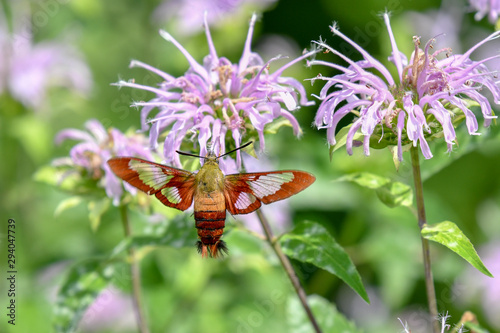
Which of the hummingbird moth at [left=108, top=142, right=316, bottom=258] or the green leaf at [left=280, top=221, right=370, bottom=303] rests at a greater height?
the hummingbird moth at [left=108, top=142, right=316, bottom=258]

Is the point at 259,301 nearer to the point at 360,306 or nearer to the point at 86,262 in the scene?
the point at 360,306

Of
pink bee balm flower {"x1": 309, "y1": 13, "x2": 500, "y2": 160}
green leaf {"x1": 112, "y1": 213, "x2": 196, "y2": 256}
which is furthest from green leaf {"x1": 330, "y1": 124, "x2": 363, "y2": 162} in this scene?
green leaf {"x1": 112, "y1": 213, "x2": 196, "y2": 256}

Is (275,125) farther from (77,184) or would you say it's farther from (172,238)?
(77,184)

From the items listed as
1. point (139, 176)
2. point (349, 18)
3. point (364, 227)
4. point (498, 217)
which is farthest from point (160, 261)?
point (349, 18)

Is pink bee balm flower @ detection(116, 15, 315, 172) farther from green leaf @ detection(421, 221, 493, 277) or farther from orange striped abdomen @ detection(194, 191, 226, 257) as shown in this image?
green leaf @ detection(421, 221, 493, 277)

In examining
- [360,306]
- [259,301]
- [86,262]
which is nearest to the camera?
[86,262]

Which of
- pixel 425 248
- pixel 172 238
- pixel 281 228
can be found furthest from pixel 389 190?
pixel 281 228
